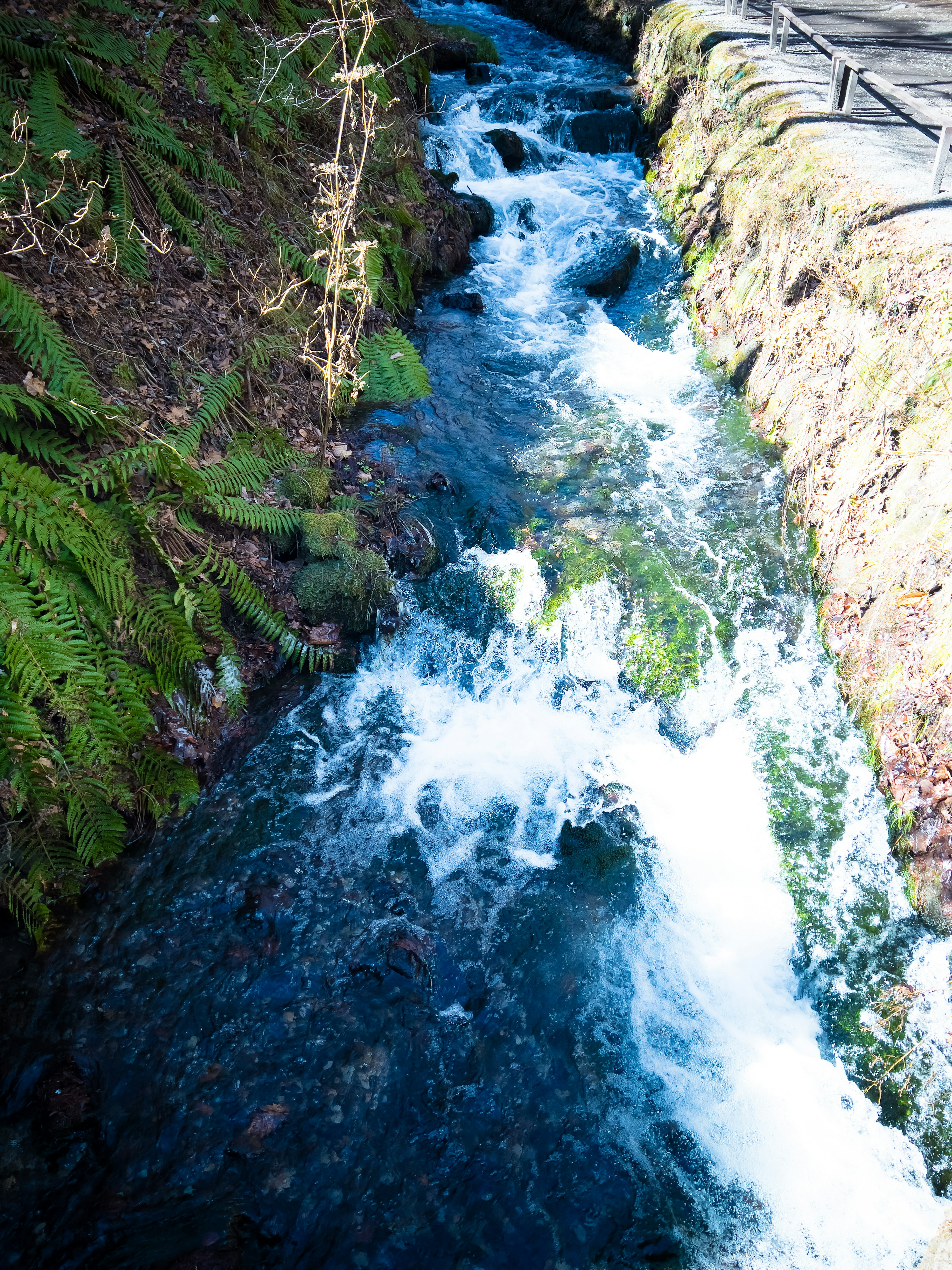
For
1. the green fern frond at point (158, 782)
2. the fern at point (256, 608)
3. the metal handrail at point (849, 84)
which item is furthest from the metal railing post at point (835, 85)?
the green fern frond at point (158, 782)

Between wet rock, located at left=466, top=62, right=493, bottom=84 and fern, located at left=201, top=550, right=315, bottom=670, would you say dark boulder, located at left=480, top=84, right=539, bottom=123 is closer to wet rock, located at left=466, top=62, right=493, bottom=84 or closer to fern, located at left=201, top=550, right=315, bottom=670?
wet rock, located at left=466, top=62, right=493, bottom=84

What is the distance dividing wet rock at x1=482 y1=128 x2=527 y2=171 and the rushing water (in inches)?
303

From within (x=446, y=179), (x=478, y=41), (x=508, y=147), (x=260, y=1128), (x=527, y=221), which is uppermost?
(x=478, y=41)

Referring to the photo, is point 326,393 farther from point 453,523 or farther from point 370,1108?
point 370,1108

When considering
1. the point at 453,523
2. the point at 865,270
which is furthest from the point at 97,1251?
the point at 865,270

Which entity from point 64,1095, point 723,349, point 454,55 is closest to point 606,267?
point 723,349

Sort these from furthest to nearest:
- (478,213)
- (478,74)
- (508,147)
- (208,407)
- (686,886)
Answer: (478,74) < (508,147) < (478,213) < (208,407) < (686,886)

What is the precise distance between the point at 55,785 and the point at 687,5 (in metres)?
15.8

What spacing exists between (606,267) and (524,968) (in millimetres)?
9256

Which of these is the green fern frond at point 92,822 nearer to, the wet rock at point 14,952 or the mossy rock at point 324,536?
the wet rock at point 14,952

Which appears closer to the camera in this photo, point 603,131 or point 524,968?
point 524,968

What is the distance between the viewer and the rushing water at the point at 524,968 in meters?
3.69

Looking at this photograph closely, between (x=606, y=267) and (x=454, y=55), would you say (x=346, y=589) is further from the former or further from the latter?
(x=454, y=55)

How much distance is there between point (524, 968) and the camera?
459 centimetres
